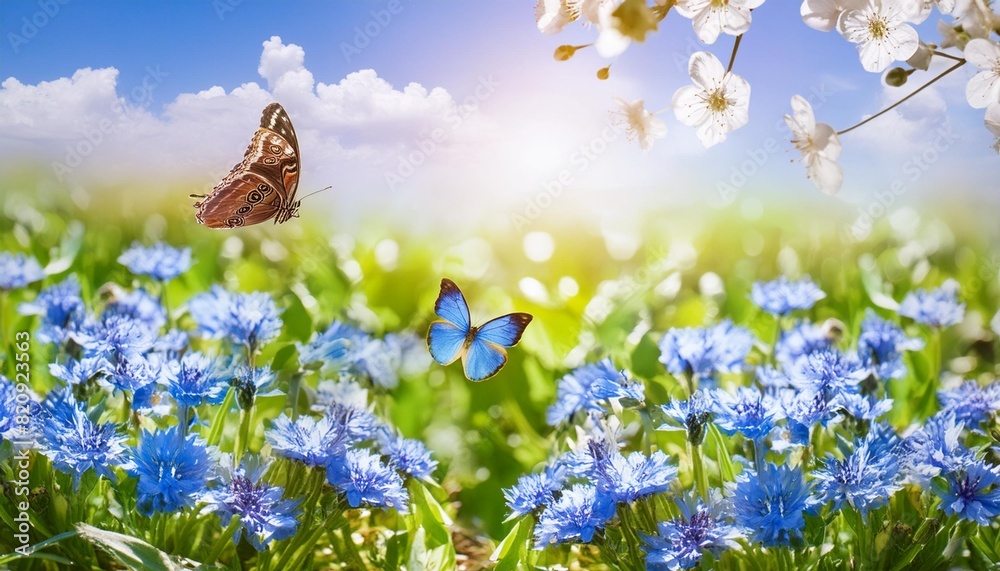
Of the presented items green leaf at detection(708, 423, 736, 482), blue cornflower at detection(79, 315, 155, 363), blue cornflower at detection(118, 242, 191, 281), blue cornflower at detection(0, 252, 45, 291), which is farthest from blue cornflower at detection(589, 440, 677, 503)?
blue cornflower at detection(0, 252, 45, 291)

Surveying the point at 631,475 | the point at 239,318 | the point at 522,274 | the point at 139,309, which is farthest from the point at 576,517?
the point at 522,274

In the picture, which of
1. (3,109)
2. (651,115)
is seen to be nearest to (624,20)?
(651,115)

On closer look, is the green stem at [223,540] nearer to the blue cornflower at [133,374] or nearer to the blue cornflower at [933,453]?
the blue cornflower at [133,374]

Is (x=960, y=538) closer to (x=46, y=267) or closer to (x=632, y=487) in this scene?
(x=632, y=487)

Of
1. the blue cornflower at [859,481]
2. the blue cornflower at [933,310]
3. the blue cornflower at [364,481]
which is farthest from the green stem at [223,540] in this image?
the blue cornflower at [933,310]

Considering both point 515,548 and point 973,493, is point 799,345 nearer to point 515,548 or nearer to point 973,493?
point 973,493

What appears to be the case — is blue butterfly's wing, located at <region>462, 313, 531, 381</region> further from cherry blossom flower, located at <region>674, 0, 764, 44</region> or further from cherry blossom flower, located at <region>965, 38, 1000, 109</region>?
cherry blossom flower, located at <region>965, 38, 1000, 109</region>
